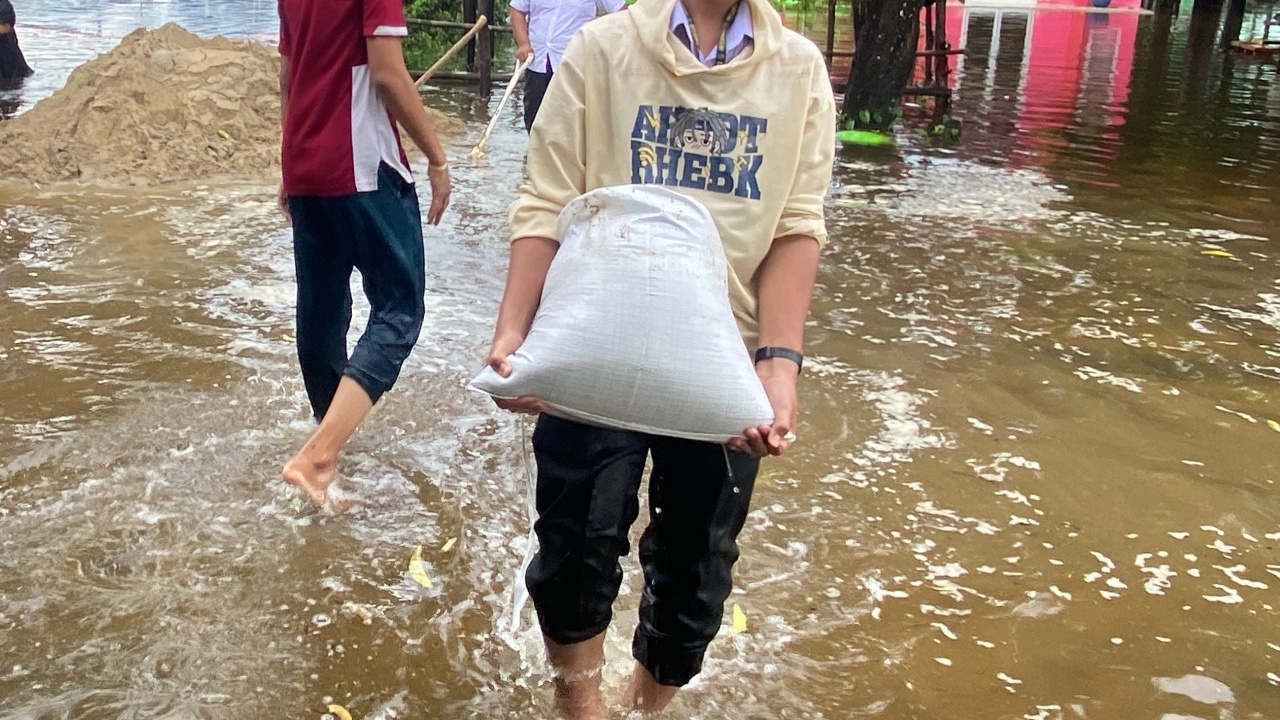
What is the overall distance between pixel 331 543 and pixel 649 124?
1.73m

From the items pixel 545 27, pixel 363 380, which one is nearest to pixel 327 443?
pixel 363 380

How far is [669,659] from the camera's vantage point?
2.12 meters

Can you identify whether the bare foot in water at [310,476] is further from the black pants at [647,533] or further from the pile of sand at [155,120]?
the pile of sand at [155,120]

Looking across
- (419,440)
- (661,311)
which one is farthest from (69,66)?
(661,311)

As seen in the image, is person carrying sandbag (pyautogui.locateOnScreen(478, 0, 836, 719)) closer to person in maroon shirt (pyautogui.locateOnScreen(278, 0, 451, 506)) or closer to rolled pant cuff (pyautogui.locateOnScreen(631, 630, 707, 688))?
rolled pant cuff (pyautogui.locateOnScreen(631, 630, 707, 688))

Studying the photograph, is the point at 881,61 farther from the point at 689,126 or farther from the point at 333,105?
the point at 689,126

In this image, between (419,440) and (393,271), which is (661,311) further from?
(419,440)

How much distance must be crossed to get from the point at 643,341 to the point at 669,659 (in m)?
0.75

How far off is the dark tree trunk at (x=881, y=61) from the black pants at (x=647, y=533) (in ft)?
28.9

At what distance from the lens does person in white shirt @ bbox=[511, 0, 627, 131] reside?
6301 mm

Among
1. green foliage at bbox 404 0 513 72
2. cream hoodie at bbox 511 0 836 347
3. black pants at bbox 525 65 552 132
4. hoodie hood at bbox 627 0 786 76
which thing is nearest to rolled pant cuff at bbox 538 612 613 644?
cream hoodie at bbox 511 0 836 347

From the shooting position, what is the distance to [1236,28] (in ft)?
76.8

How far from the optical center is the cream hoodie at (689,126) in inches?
73.7

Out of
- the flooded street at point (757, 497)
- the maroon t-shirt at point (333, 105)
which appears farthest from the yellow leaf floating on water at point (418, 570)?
the maroon t-shirt at point (333, 105)
